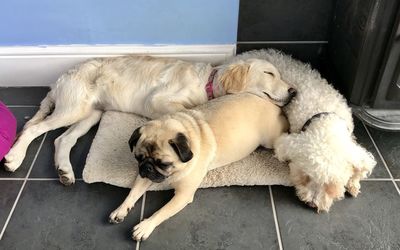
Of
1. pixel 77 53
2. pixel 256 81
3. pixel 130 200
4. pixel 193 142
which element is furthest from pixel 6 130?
pixel 256 81

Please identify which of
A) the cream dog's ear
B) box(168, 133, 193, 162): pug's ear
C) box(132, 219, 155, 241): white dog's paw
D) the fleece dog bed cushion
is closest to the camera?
box(168, 133, 193, 162): pug's ear

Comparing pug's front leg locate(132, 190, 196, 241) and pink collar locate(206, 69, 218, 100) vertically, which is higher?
pink collar locate(206, 69, 218, 100)

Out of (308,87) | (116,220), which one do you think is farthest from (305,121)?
(116,220)

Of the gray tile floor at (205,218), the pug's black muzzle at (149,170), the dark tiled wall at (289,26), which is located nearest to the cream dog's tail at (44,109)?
the gray tile floor at (205,218)

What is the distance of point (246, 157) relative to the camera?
1.98m

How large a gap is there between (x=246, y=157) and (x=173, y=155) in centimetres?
52

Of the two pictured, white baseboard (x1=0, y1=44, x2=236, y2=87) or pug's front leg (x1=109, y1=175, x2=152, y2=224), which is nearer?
pug's front leg (x1=109, y1=175, x2=152, y2=224)

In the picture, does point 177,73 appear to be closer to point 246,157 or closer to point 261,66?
point 261,66

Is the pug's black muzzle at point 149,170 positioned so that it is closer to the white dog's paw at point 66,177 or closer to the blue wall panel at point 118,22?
the white dog's paw at point 66,177

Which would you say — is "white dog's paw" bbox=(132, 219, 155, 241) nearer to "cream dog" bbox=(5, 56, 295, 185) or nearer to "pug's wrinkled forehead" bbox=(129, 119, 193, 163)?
"pug's wrinkled forehead" bbox=(129, 119, 193, 163)

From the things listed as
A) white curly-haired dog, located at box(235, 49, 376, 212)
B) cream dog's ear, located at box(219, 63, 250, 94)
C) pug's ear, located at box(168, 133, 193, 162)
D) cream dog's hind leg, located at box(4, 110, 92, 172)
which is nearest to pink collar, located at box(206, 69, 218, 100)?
cream dog's ear, located at box(219, 63, 250, 94)

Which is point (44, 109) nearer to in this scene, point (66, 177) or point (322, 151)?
point (66, 177)

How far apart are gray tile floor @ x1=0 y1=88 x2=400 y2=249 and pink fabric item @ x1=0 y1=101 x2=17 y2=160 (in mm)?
128

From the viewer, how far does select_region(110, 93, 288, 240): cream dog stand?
5.22 feet
